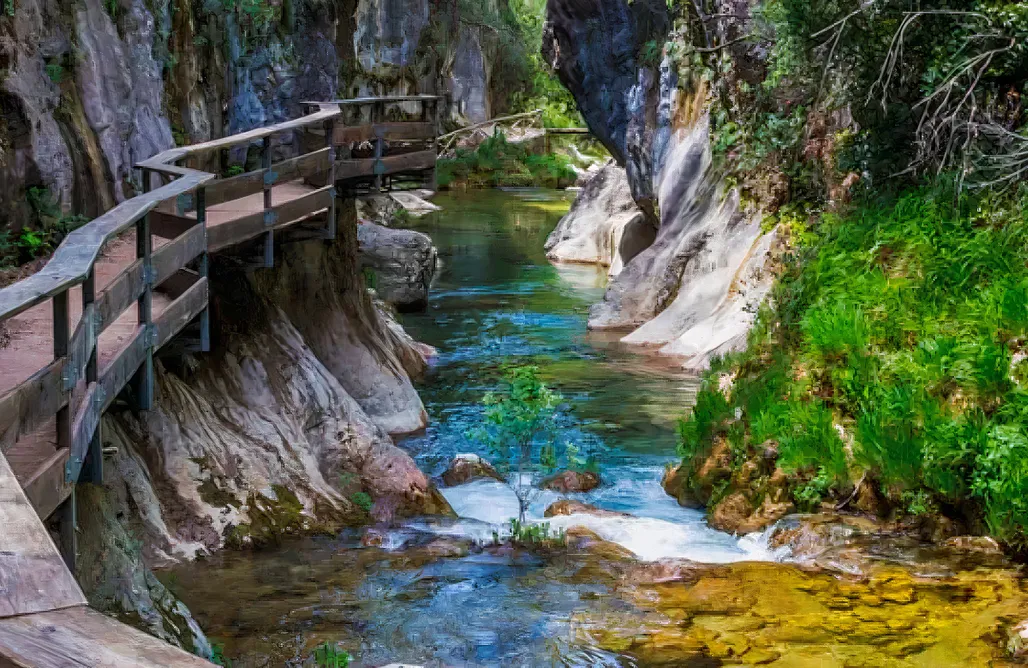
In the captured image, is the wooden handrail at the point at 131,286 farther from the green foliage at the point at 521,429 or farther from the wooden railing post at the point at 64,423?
the green foliage at the point at 521,429

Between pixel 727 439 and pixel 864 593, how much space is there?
3.83 m

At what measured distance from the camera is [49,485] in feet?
16.9

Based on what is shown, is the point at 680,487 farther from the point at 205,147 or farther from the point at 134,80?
the point at 134,80

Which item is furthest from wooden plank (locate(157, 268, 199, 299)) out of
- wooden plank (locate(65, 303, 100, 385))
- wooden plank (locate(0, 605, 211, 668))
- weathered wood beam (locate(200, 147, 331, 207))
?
wooden plank (locate(0, 605, 211, 668))

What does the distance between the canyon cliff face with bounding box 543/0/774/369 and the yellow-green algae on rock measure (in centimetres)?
732

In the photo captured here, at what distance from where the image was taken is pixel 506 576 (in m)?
9.88

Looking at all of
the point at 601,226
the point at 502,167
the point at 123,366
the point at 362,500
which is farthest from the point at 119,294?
the point at 502,167

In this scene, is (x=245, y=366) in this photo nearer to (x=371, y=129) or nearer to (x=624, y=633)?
(x=371, y=129)

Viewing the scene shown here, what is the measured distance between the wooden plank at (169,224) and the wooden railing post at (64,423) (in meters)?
3.57

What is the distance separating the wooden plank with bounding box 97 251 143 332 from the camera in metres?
6.32

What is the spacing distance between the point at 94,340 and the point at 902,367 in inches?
306

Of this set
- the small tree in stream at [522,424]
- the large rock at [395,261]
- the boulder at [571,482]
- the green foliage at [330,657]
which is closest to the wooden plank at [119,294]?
the green foliage at [330,657]

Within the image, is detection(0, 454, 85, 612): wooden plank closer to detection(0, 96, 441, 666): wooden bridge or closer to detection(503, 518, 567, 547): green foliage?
detection(0, 96, 441, 666): wooden bridge

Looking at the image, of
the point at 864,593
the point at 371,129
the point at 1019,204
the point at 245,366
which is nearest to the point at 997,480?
the point at 864,593
